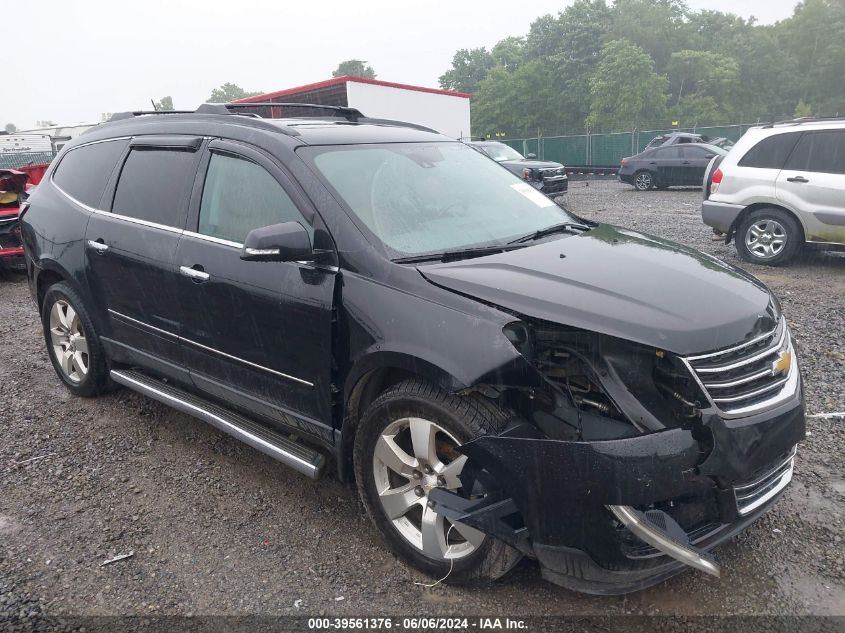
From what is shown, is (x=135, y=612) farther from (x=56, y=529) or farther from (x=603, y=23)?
(x=603, y=23)

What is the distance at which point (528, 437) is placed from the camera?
2381 mm

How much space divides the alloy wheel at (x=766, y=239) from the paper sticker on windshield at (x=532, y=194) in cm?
581

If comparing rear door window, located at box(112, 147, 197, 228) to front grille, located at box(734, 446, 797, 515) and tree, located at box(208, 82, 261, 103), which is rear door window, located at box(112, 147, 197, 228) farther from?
tree, located at box(208, 82, 261, 103)

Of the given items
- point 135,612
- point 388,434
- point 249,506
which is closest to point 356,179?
point 388,434

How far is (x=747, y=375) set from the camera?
243 centimetres

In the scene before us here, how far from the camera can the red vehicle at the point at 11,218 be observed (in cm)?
922

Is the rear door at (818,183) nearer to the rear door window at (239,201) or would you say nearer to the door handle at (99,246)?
the rear door window at (239,201)

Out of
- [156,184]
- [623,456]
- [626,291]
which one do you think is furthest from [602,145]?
[623,456]

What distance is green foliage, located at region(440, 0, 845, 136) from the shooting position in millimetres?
45594

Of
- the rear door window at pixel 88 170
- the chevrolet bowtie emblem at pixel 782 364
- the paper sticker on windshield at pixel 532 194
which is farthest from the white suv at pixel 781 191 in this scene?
the rear door window at pixel 88 170

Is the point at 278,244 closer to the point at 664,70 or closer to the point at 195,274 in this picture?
the point at 195,274

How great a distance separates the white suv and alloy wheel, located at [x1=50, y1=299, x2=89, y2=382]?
25.6 ft

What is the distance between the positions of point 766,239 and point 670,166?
12.1m

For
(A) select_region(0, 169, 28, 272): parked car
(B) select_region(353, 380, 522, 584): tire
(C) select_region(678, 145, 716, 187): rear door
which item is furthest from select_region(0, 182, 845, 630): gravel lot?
(C) select_region(678, 145, 716, 187): rear door
